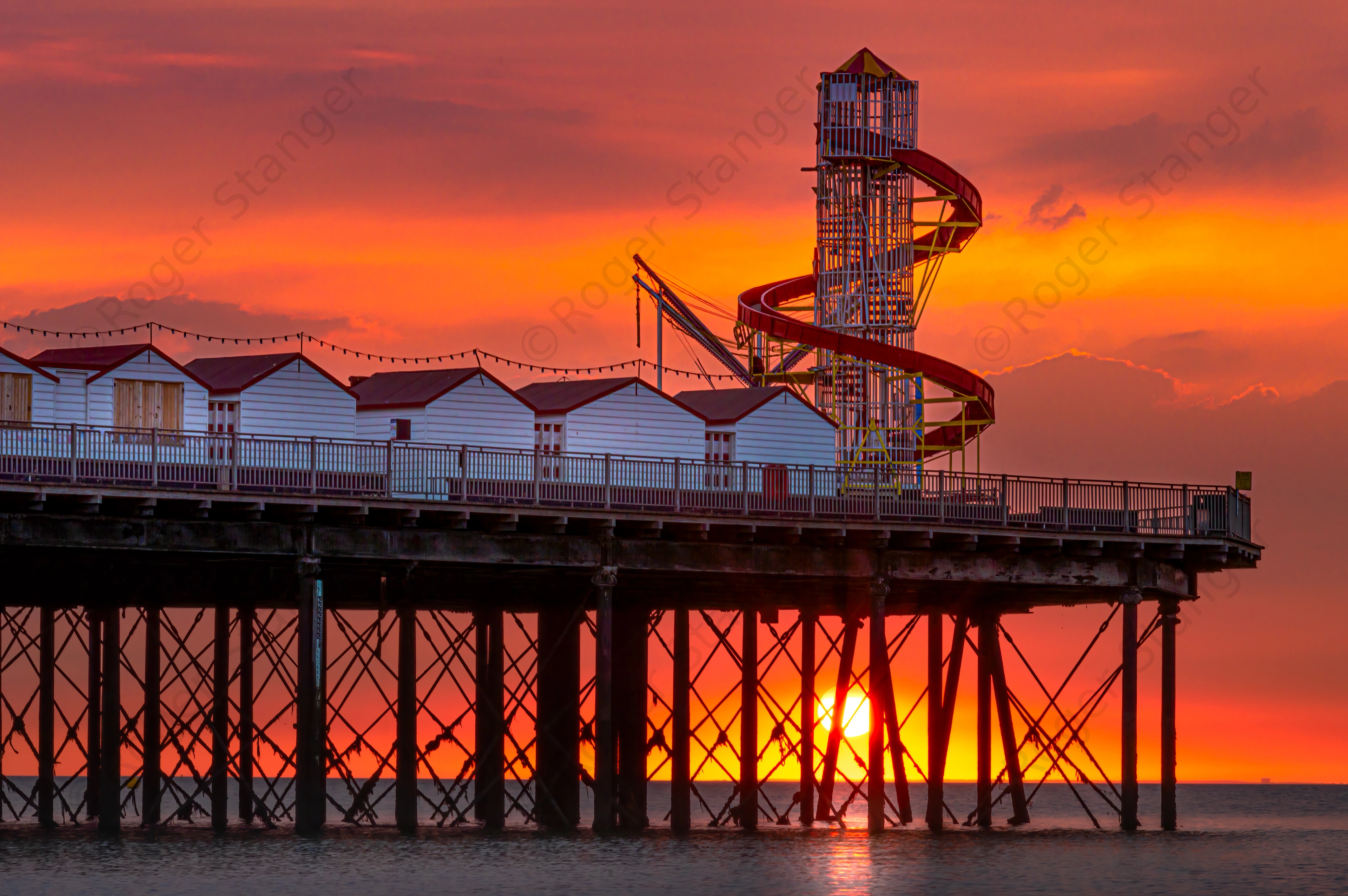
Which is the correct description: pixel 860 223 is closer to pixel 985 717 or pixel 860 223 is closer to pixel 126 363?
pixel 985 717

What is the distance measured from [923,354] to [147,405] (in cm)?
2327

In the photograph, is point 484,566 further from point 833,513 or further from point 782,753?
point 782,753

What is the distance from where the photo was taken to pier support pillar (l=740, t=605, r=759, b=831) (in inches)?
2451

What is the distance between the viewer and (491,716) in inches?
2418

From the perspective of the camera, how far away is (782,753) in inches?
2672

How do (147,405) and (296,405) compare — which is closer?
(147,405)

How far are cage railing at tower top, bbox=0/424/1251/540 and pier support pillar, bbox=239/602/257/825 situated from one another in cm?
981

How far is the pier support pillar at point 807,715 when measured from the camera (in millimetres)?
61812

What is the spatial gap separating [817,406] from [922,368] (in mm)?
4217

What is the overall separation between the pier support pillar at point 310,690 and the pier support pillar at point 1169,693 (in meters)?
23.3

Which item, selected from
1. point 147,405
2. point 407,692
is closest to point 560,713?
point 407,692

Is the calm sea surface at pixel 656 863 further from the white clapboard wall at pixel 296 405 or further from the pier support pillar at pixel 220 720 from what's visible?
the white clapboard wall at pixel 296 405

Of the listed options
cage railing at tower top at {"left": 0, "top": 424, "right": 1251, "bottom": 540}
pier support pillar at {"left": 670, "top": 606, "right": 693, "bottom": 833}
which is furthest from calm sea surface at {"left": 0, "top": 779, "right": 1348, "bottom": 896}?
cage railing at tower top at {"left": 0, "top": 424, "right": 1251, "bottom": 540}

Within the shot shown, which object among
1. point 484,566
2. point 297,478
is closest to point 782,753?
point 484,566
